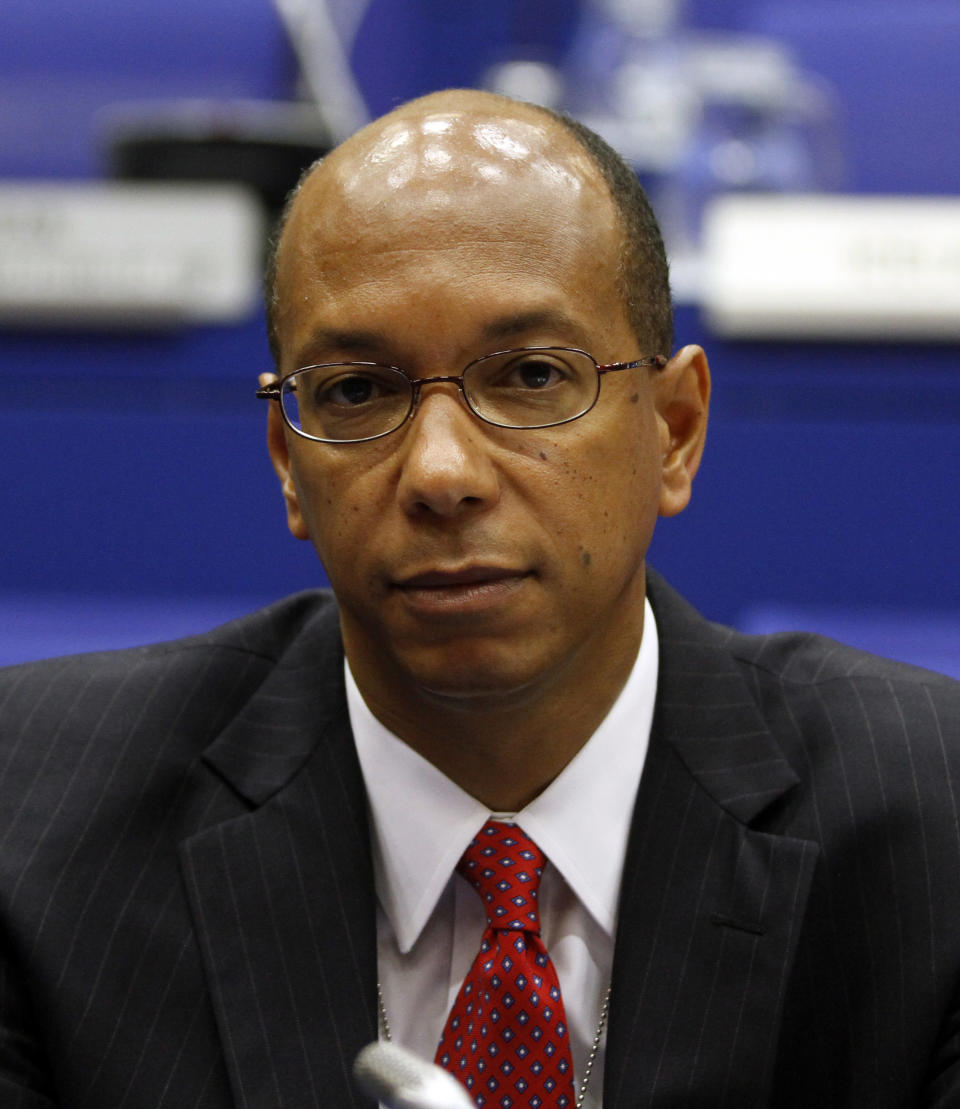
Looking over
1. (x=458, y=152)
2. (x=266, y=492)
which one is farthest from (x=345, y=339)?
(x=266, y=492)

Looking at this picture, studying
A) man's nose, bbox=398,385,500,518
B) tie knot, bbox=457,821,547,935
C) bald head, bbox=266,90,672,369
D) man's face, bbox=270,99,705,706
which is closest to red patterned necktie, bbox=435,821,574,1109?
tie knot, bbox=457,821,547,935

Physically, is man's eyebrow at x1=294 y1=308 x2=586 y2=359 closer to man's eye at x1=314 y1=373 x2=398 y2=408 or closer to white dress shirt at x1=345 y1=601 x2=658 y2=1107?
man's eye at x1=314 y1=373 x2=398 y2=408

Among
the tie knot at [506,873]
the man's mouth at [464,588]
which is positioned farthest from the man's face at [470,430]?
the tie knot at [506,873]

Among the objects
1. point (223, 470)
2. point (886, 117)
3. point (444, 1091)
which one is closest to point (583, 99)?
point (886, 117)

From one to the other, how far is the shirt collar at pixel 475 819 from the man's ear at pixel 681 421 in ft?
0.51

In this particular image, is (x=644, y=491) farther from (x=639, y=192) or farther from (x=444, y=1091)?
(x=444, y=1091)

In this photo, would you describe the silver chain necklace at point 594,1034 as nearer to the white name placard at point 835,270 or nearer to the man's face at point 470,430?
the man's face at point 470,430

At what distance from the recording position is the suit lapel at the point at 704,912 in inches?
39.5

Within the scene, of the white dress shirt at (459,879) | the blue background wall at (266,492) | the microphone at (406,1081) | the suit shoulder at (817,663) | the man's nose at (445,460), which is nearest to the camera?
the microphone at (406,1081)

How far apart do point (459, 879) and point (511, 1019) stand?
12cm

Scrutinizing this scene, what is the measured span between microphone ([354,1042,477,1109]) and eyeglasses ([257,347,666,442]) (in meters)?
0.43

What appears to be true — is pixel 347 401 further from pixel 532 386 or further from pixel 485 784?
pixel 485 784

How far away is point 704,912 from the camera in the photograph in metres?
1.06

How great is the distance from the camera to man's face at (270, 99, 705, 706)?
0.99 m
